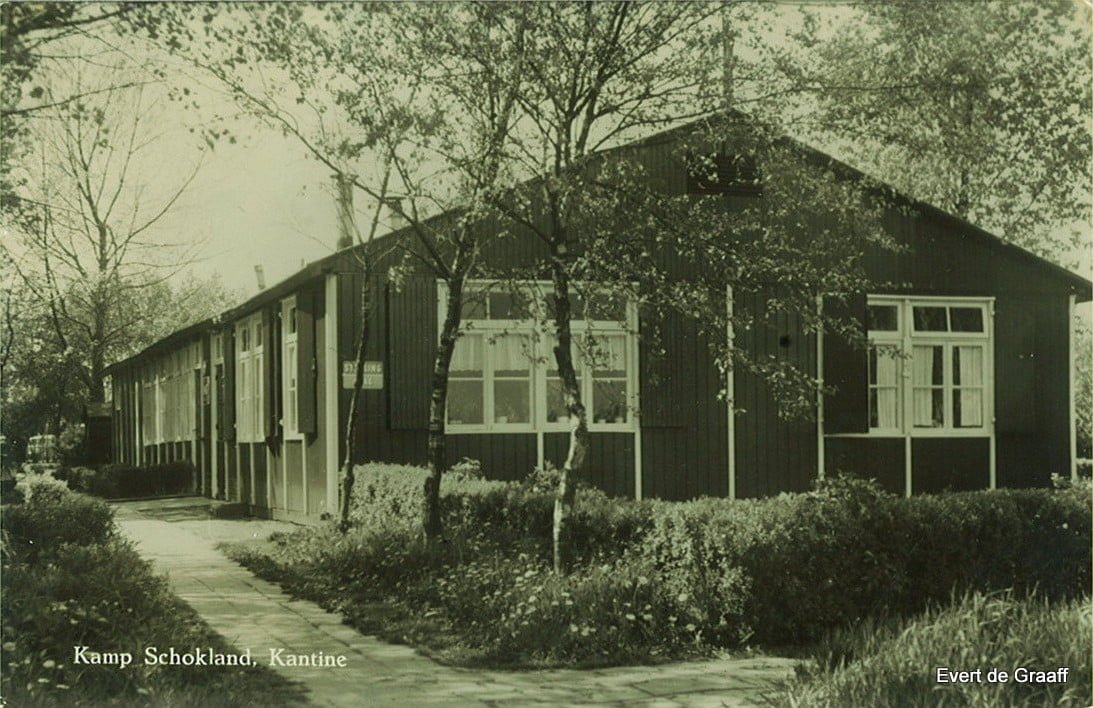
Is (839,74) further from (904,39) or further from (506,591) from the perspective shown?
(506,591)

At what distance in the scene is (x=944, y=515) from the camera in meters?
7.88

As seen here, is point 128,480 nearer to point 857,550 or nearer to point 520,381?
point 857,550

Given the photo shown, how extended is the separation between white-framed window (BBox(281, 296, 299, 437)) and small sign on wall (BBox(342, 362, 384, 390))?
67 centimetres

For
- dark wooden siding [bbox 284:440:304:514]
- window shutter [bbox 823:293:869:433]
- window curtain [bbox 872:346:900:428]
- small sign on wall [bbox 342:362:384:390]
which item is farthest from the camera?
window curtain [bbox 872:346:900:428]

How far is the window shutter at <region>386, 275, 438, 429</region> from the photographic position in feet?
41.4

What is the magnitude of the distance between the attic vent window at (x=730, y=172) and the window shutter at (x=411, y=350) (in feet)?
13.8

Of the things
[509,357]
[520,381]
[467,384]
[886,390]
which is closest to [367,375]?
[467,384]

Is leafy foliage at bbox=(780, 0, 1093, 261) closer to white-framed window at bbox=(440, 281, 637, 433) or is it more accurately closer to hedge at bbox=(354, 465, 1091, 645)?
hedge at bbox=(354, 465, 1091, 645)

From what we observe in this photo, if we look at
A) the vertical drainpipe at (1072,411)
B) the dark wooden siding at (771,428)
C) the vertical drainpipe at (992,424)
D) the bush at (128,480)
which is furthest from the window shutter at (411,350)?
the vertical drainpipe at (1072,411)

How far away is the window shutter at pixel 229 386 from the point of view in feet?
35.5

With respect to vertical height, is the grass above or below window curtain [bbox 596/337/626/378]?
below

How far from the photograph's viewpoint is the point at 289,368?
1278 cm

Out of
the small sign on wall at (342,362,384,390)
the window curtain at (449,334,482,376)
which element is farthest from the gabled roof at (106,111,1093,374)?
the window curtain at (449,334,482,376)

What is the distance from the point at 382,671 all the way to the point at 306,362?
6.74 metres
